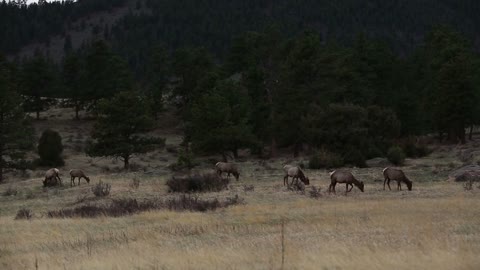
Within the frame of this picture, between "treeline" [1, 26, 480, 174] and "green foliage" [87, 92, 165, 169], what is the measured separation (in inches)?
4.2

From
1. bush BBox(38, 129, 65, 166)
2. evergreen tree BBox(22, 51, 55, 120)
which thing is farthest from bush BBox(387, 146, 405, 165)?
evergreen tree BBox(22, 51, 55, 120)

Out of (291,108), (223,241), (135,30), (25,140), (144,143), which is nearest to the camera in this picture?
(223,241)

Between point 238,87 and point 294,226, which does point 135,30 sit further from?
point 294,226

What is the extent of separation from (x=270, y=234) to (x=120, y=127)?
3629cm

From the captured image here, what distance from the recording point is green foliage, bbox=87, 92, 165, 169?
164 feet

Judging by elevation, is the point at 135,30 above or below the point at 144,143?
above

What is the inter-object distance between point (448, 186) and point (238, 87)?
115ft

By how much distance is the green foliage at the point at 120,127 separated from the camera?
50.1m

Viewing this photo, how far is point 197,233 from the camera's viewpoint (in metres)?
16.7

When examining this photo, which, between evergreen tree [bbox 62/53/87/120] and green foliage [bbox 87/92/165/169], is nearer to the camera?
green foliage [bbox 87/92/165/169]

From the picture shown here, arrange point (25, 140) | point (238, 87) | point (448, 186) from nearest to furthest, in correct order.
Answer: point (448, 186)
point (25, 140)
point (238, 87)

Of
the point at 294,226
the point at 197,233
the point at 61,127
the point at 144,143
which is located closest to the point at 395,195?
the point at 294,226

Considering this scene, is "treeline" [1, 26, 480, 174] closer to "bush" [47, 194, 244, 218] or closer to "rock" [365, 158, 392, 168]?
"rock" [365, 158, 392, 168]

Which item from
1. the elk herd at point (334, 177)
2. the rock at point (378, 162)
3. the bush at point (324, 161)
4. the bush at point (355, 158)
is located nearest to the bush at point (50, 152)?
the elk herd at point (334, 177)
